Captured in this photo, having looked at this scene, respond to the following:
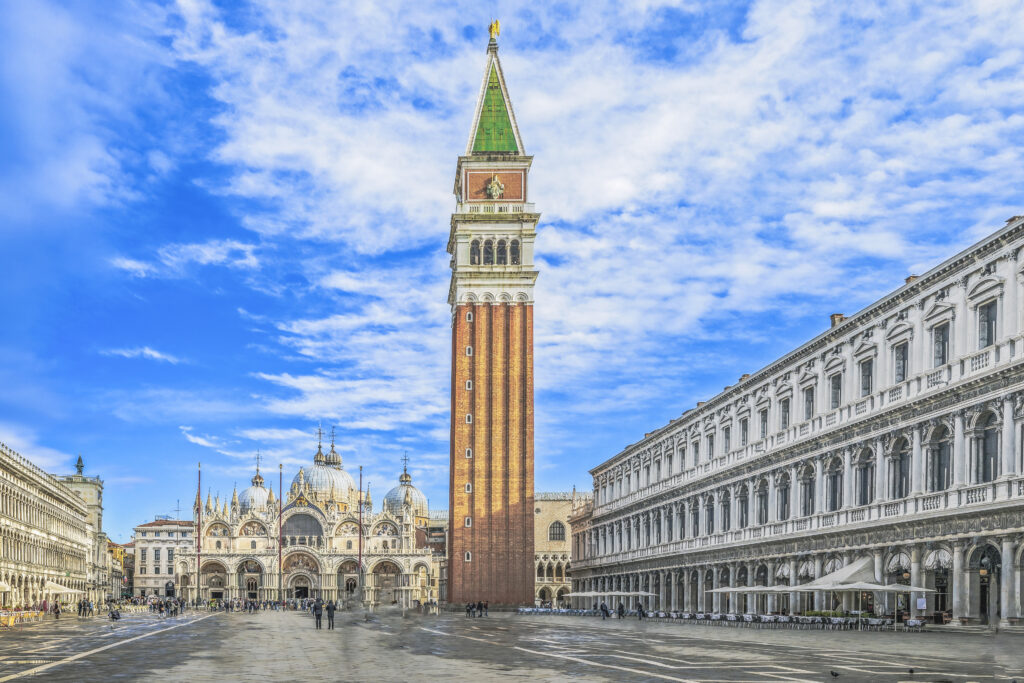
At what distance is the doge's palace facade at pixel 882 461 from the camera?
1469 inches

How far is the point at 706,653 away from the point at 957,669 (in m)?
8.74

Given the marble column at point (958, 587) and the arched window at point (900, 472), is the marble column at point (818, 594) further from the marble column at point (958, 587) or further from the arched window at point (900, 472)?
the marble column at point (958, 587)

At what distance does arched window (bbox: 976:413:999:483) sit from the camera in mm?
37406

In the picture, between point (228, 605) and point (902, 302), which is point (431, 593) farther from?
point (902, 302)

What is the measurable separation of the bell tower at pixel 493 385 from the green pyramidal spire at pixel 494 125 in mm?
1427

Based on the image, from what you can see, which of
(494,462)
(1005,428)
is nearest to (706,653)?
(1005,428)

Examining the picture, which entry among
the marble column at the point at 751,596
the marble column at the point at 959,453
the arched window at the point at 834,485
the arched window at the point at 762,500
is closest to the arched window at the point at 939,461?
the marble column at the point at 959,453

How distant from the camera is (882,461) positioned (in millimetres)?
44875

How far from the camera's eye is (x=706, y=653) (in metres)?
30.1

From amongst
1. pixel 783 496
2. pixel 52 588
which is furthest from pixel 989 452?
pixel 52 588

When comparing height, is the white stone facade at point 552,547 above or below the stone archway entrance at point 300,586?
above

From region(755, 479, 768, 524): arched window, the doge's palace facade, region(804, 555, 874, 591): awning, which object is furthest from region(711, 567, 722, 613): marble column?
region(804, 555, 874, 591): awning

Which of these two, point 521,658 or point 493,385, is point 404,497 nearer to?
point 493,385

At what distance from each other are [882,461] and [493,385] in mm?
53268
